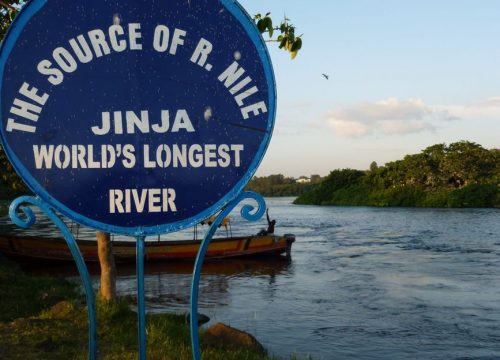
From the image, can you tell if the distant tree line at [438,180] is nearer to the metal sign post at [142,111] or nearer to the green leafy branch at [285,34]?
the green leafy branch at [285,34]

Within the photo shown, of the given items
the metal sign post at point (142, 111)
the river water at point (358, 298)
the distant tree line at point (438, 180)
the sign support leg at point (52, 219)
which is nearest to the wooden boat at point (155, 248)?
the river water at point (358, 298)

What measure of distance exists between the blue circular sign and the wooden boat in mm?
22515

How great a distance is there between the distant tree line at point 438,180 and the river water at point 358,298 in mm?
51583

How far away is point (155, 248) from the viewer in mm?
26000

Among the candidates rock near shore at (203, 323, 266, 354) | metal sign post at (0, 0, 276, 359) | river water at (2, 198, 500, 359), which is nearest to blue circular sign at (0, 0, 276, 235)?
metal sign post at (0, 0, 276, 359)

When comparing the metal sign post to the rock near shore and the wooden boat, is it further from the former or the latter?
the wooden boat

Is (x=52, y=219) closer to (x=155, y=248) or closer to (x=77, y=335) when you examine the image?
(x=77, y=335)

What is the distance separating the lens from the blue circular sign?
298 cm

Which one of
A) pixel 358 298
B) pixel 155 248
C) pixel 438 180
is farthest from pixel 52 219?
pixel 438 180

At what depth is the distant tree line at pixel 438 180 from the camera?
82625 millimetres

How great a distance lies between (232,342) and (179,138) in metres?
7.21

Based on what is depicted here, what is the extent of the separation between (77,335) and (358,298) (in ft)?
42.5

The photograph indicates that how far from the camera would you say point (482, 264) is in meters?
26.5

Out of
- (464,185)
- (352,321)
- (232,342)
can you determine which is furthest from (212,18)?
(464,185)
